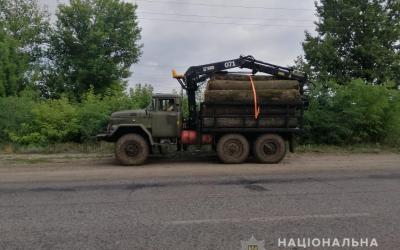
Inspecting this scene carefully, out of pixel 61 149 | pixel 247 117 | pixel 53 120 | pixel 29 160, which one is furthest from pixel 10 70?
pixel 247 117

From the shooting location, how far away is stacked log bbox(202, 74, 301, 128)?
13312 millimetres

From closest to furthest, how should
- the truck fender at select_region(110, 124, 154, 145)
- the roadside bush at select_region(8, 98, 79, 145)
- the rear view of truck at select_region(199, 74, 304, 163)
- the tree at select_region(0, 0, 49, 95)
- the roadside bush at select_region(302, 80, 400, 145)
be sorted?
the truck fender at select_region(110, 124, 154, 145) < the rear view of truck at select_region(199, 74, 304, 163) < the roadside bush at select_region(8, 98, 79, 145) < the roadside bush at select_region(302, 80, 400, 145) < the tree at select_region(0, 0, 49, 95)

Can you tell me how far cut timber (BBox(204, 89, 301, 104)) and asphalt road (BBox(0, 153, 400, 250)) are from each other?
340 centimetres

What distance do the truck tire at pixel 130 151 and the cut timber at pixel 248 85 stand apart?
289cm

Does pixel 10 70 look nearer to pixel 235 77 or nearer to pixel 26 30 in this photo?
pixel 26 30

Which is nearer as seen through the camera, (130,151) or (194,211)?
(194,211)

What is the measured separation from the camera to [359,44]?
2836 centimetres

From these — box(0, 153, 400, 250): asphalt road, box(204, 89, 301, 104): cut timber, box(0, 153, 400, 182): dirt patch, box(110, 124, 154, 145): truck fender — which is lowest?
box(0, 153, 400, 250): asphalt road

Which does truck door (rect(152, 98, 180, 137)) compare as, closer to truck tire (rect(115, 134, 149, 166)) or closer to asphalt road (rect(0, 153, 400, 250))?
truck tire (rect(115, 134, 149, 166))

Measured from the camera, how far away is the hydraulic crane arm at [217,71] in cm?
1399

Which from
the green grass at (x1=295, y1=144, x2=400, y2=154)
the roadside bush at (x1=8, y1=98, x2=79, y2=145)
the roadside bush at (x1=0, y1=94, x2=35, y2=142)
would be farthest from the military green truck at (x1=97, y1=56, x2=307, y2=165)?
the roadside bush at (x1=0, y1=94, x2=35, y2=142)

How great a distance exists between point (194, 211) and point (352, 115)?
39.8 feet

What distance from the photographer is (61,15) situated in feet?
120


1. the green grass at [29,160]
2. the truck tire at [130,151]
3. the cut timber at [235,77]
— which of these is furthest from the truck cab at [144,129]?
the green grass at [29,160]
